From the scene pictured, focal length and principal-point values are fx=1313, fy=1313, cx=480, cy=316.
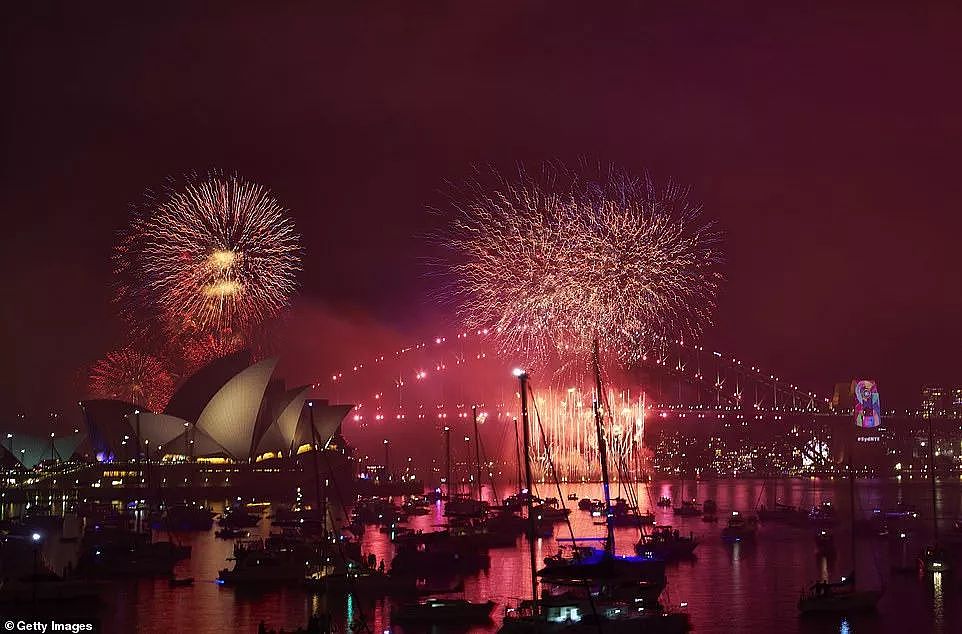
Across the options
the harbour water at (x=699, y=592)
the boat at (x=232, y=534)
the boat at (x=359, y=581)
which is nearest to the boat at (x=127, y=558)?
the harbour water at (x=699, y=592)

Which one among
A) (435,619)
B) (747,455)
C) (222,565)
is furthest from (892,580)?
(747,455)

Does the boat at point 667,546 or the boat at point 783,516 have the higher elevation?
the boat at point 667,546

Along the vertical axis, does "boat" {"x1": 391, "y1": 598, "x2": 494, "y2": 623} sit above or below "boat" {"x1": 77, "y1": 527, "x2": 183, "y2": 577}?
below

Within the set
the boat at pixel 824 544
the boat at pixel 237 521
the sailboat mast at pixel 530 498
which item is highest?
the sailboat mast at pixel 530 498

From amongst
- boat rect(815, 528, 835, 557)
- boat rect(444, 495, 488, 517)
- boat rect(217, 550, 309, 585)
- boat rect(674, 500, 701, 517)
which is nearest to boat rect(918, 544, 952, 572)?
boat rect(815, 528, 835, 557)

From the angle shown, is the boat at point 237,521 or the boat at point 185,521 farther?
the boat at point 185,521

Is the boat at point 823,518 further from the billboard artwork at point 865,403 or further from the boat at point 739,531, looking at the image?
the billboard artwork at point 865,403

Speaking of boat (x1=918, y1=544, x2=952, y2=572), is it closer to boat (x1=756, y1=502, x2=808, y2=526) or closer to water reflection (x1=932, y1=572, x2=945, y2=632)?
water reflection (x1=932, y1=572, x2=945, y2=632)
